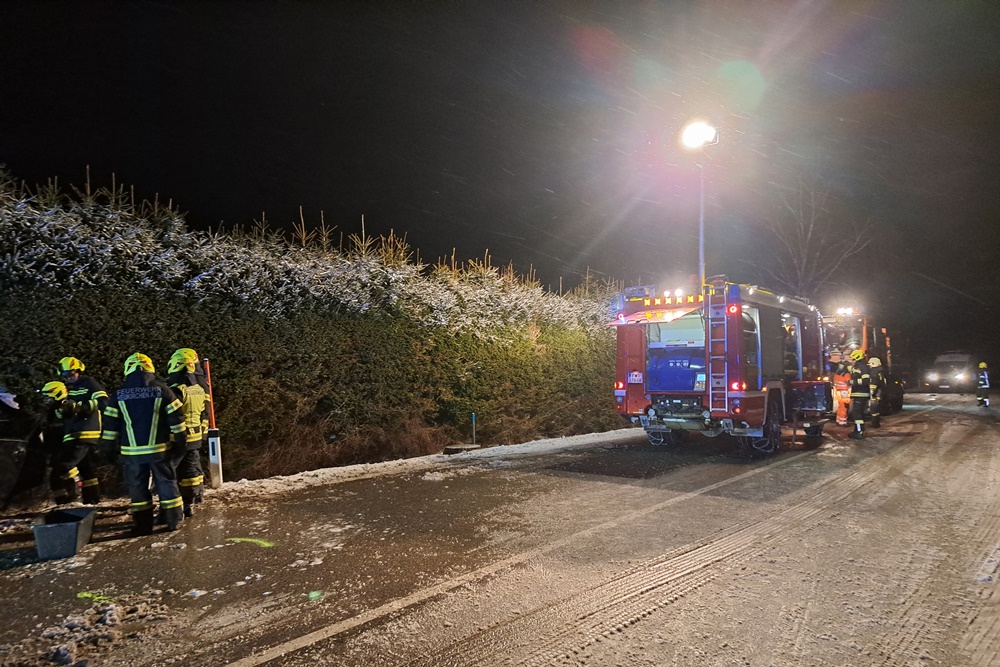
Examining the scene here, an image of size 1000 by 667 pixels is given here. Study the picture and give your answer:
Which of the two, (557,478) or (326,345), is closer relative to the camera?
(557,478)

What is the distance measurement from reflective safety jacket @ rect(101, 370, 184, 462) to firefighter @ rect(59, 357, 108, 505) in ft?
2.26

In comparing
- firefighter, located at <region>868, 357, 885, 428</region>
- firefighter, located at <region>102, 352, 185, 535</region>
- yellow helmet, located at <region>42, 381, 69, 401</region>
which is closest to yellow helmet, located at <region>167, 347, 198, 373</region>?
firefighter, located at <region>102, 352, 185, 535</region>

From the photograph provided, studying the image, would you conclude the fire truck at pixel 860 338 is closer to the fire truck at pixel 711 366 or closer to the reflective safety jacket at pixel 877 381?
the reflective safety jacket at pixel 877 381

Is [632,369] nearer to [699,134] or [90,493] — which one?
[699,134]

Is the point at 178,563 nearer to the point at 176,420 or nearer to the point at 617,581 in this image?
the point at 176,420

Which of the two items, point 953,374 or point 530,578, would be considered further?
point 953,374

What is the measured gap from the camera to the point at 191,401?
21.9 ft

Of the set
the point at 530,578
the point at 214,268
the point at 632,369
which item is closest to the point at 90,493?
the point at 214,268

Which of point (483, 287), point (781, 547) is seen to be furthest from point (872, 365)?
point (781, 547)

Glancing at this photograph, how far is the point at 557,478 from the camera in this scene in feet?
27.9

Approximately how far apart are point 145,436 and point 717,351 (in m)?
8.68

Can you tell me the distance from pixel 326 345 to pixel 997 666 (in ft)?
28.1

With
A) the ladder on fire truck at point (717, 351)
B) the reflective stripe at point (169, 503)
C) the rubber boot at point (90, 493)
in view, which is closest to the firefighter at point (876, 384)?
the ladder on fire truck at point (717, 351)

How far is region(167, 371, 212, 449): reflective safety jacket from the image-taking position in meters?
A: 6.52
